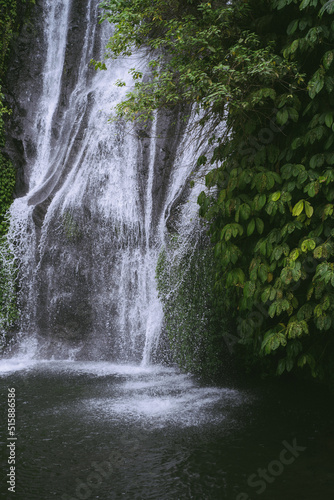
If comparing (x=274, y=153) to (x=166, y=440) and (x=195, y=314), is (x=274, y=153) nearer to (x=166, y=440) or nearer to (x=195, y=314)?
→ (x=166, y=440)

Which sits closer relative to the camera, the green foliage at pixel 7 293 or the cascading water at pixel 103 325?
the cascading water at pixel 103 325

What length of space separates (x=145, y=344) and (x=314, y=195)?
5.27m

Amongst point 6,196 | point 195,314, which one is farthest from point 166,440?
point 6,196

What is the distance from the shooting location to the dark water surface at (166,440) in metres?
4.17

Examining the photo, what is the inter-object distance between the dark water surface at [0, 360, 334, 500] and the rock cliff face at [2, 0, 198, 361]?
76.7 inches

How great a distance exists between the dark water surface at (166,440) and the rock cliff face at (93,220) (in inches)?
76.7

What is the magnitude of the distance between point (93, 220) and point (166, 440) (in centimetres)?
546

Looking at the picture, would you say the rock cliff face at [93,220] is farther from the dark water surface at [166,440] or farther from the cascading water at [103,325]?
the dark water surface at [166,440]

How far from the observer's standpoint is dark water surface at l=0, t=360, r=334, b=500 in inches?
164

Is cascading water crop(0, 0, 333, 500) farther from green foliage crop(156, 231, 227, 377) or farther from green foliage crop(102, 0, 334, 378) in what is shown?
green foliage crop(102, 0, 334, 378)

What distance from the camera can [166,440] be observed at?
5.08 metres

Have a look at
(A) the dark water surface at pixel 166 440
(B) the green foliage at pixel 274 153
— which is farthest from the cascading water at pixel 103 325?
(B) the green foliage at pixel 274 153

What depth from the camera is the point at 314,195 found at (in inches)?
166

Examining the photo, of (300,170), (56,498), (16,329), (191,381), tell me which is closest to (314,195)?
(300,170)
